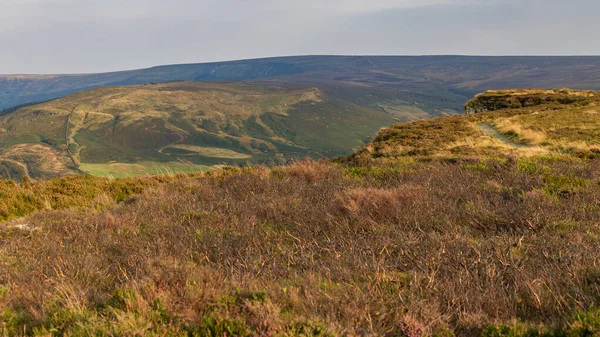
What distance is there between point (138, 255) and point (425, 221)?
422cm

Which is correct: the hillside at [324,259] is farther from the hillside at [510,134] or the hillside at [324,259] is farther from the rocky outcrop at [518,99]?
the rocky outcrop at [518,99]

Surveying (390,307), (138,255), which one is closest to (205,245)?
(138,255)

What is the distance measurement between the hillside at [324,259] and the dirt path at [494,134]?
28.3 ft

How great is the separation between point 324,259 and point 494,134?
1894 cm

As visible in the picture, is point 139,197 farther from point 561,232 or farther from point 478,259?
point 561,232

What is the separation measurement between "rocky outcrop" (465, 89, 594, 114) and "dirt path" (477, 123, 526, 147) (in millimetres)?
9913

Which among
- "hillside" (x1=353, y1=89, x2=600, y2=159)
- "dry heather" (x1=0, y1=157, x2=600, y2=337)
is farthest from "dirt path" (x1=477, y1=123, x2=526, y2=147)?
"dry heather" (x1=0, y1=157, x2=600, y2=337)

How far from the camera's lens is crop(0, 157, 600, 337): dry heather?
3.19 metres

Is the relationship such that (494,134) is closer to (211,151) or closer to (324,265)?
(324,265)

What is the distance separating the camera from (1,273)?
4789mm

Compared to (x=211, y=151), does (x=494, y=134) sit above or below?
above

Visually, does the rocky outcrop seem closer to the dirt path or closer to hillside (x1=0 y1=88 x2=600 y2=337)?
the dirt path

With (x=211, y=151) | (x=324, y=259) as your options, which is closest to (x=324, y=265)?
(x=324, y=259)

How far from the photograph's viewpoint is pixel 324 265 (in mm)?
4410
